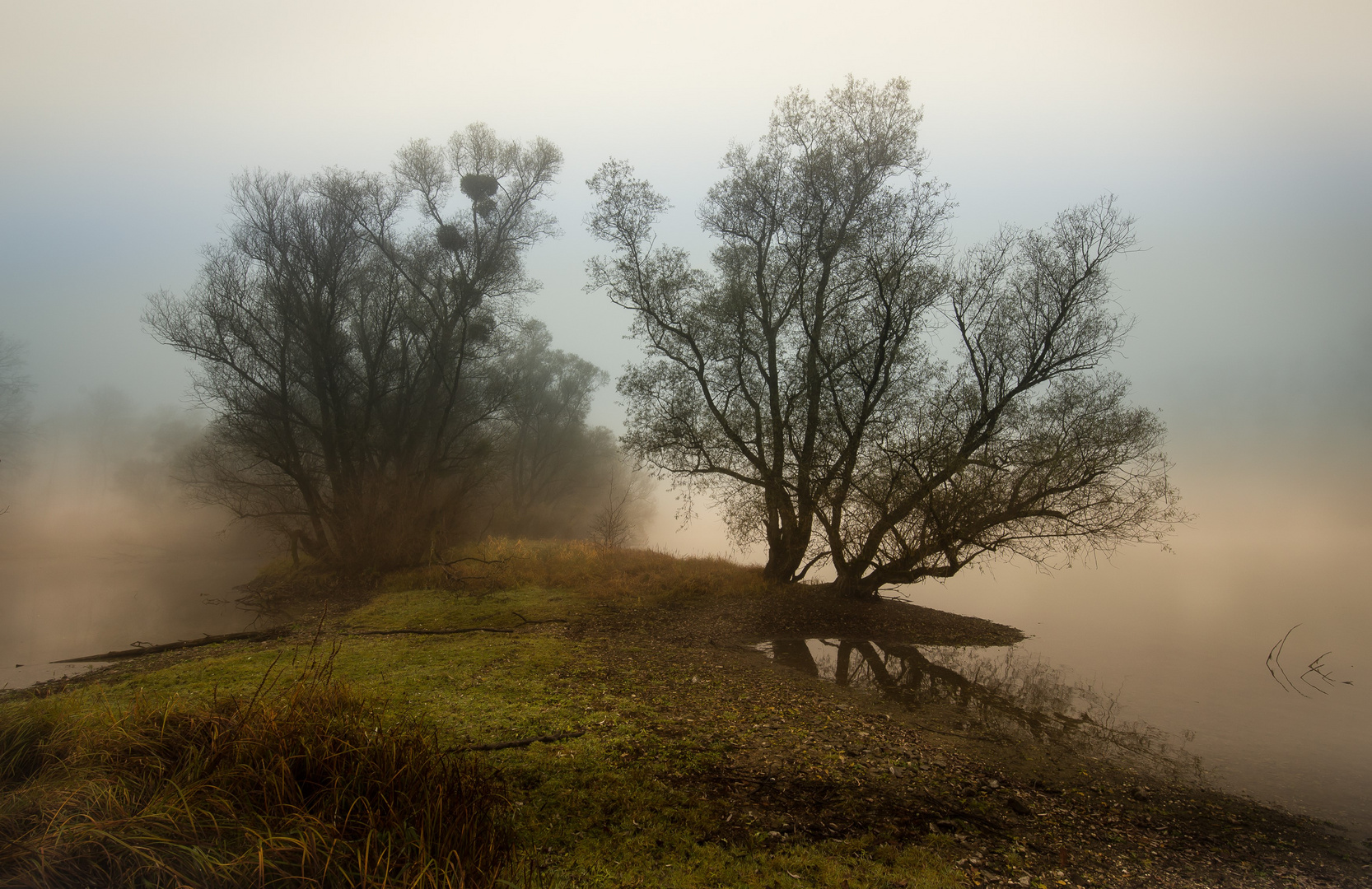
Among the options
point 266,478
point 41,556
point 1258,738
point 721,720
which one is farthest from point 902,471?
point 41,556

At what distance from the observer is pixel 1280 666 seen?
10406 millimetres

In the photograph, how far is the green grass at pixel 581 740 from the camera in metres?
3.86

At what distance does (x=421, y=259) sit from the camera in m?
20.1

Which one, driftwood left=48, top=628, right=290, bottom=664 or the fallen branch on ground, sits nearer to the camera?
driftwood left=48, top=628, right=290, bottom=664

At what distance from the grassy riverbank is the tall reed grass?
28 millimetres

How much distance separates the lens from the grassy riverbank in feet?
12.1

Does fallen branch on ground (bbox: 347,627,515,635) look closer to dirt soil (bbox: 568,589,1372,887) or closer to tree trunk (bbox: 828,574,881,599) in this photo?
dirt soil (bbox: 568,589,1372,887)

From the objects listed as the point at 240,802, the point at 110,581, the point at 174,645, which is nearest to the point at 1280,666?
the point at 240,802

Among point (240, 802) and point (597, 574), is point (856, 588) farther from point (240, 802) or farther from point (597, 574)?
point (240, 802)

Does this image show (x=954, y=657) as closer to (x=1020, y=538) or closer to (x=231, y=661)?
(x=1020, y=538)

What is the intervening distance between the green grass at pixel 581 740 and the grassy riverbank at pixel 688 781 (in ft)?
0.08

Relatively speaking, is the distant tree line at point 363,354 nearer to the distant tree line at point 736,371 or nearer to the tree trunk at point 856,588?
the distant tree line at point 736,371

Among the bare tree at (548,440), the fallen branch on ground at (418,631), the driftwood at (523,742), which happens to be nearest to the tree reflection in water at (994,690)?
the driftwood at (523,742)

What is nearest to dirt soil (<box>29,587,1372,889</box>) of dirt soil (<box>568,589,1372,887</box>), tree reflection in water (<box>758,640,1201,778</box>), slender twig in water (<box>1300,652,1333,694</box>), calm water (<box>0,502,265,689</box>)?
dirt soil (<box>568,589,1372,887</box>)
